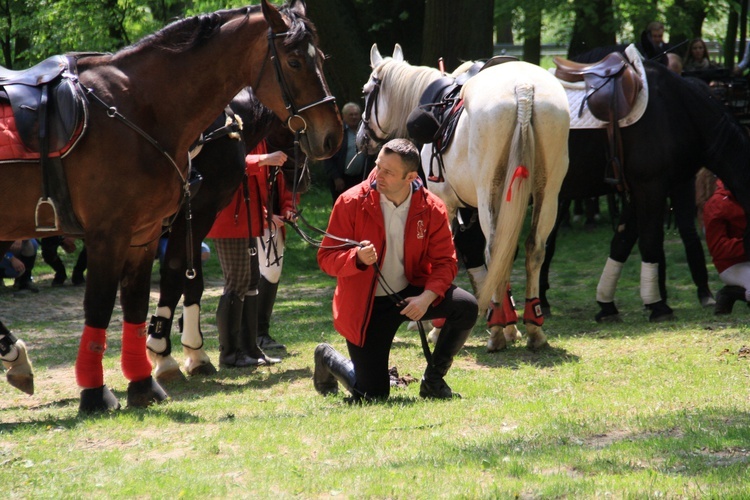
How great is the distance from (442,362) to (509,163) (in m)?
2.02

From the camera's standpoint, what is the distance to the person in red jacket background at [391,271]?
571 centimetres

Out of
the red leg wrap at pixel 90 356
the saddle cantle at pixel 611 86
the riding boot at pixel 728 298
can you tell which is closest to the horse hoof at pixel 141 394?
the red leg wrap at pixel 90 356

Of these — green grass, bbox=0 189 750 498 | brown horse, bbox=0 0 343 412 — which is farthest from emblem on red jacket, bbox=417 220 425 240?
green grass, bbox=0 189 750 498

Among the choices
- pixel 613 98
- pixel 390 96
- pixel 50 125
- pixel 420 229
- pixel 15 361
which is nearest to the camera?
pixel 50 125

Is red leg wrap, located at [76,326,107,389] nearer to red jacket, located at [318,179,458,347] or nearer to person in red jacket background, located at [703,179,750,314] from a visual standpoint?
red jacket, located at [318,179,458,347]

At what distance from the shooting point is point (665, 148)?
8875 mm

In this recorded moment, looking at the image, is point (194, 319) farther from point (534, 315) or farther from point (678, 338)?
point (678, 338)

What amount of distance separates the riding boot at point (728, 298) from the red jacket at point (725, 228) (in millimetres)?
258

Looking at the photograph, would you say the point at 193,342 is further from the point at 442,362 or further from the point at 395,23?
the point at 395,23

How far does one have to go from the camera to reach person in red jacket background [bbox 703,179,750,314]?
9.26 metres

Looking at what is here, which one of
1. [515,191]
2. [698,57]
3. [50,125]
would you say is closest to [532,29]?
[698,57]

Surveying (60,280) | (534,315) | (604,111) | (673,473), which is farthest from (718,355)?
(60,280)

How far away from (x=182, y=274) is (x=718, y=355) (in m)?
4.13

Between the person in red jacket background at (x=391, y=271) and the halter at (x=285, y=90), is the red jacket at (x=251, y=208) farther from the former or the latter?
the person in red jacket background at (x=391, y=271)
